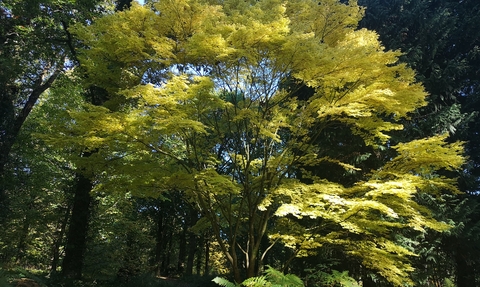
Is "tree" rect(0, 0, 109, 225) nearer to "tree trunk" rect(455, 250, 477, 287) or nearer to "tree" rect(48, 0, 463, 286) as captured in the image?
"tree" rect(48, 0, 463, 286)

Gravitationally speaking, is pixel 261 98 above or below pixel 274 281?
above

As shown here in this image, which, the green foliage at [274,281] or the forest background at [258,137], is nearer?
the green foliage at [274,281]

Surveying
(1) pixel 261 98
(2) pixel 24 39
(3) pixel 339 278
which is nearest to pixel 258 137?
(1) pixel 261 98

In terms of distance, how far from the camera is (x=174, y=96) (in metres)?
4.38

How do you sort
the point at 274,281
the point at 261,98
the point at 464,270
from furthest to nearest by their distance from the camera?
the point at 464,270, the point at 261,98, the point at 274,281

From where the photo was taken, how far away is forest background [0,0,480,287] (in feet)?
16.3

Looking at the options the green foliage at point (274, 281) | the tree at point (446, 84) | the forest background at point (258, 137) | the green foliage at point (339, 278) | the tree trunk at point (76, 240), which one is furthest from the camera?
the tree trunk at point (76, 240)

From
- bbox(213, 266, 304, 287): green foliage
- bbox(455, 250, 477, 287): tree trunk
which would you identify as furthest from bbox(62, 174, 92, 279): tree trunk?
bbox(455, 250, 477, 287): tree trunk

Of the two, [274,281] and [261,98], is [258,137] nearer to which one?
[261,98]

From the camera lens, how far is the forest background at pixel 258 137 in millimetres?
4969

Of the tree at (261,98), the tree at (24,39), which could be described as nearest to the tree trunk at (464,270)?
the tree at (261,98)

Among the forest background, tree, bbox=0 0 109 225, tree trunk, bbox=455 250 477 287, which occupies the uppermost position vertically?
tree, bbox=0 0 109 225

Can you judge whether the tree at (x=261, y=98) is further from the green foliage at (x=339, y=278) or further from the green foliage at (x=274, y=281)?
the green foliage at (x=274, y=281)

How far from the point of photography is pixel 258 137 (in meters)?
7.04
